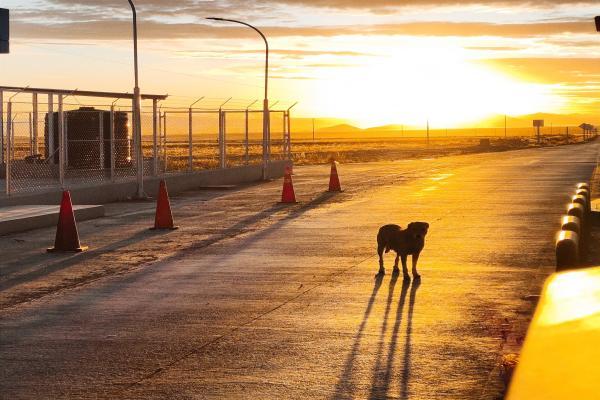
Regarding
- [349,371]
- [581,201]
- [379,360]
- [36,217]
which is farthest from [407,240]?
[36,217]

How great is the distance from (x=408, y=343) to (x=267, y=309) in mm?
2089

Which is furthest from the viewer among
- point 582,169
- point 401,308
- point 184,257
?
point 582,169

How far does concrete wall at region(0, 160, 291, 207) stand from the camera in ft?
79.5

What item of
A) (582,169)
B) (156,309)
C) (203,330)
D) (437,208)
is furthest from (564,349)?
(582,169)

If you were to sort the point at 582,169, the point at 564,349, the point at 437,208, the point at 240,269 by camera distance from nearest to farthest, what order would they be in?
the point at 564,349
the point at 240,269
the point at 437,208
the point at 582,169

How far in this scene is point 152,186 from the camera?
30.2m

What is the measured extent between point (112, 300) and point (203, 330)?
203 cm

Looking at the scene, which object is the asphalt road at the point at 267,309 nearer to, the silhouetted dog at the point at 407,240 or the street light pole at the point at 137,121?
the silhouetted dog at the point at 407,240

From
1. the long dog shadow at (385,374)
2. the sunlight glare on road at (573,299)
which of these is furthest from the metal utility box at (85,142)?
the long dog shadow at (385,374)

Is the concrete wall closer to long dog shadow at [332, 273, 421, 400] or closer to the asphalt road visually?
the asphalt road

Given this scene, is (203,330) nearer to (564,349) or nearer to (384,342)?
(384,342)

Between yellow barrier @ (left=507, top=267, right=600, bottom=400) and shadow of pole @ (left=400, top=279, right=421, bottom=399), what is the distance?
2.19 ft

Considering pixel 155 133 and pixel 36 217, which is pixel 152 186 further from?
pixel 36 217

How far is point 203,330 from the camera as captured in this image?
9586 millimetres
